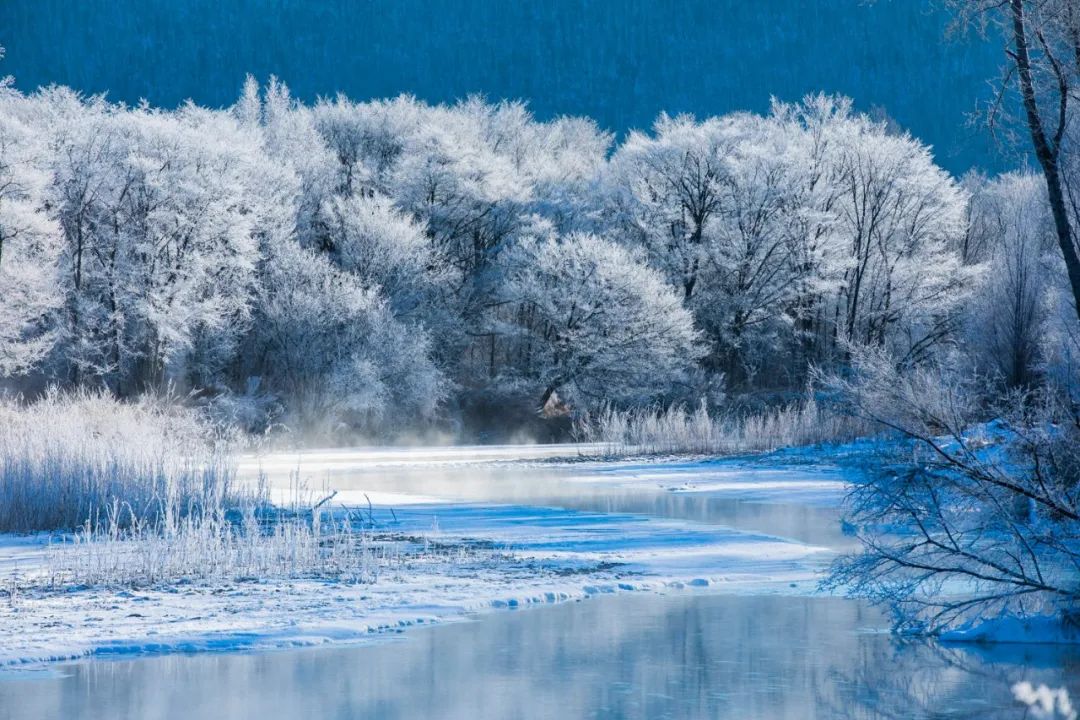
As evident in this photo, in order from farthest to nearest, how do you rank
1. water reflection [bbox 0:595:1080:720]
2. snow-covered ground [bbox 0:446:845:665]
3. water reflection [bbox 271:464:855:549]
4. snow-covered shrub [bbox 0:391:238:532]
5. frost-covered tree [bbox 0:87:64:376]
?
frost-covered tree [bbox 0:87:64:376], water reflection [bbox 271:464:855:549], snow-covered shrub [bbox 0:391:238:532], snow-covered ground [bbox 0:446:845:665], water reflection [bbox 0:595:1080:720]

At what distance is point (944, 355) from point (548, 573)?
Result: 3501 centimetres

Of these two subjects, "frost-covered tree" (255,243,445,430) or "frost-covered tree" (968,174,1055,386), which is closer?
"frost-covered tree" (968,174,1055,386)

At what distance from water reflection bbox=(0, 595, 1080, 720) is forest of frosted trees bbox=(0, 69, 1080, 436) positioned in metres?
26.6

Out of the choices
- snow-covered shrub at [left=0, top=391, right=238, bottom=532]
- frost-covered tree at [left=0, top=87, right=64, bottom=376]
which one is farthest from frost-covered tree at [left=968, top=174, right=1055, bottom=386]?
frost-covered tree at [left=0, top=87, right=64, bottom=376]

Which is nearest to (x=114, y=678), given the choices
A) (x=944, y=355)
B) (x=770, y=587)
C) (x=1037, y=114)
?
(x=770, y=587)

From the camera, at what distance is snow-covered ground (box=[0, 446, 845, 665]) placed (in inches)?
356

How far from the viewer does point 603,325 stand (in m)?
46.4

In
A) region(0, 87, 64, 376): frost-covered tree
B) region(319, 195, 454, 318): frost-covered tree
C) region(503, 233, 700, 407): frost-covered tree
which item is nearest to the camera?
→ region(0, 87, 64, 376): frost-covered tree

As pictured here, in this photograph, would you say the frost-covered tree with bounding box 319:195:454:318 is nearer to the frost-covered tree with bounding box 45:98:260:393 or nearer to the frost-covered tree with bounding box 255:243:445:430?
the frost-covered tree with bounding box 255:243:445:430

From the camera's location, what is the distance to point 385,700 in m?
7.44

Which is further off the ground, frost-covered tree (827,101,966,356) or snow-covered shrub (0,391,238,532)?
frost-covered tree (827,101,966,356)

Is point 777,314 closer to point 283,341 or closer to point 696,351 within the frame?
point 696,351

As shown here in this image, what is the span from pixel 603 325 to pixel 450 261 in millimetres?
7461

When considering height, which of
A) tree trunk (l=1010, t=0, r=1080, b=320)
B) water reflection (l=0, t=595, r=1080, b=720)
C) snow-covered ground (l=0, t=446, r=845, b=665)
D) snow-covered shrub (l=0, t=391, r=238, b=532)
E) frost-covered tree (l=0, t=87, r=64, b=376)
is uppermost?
frost-covered tree (l=0, t=87, r=64, b=376)
